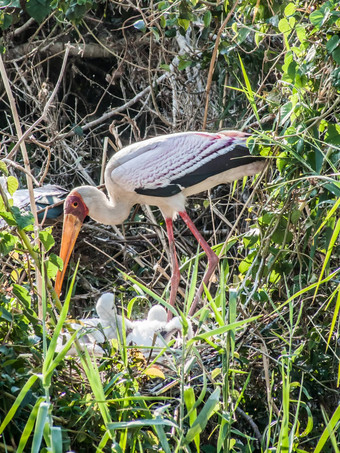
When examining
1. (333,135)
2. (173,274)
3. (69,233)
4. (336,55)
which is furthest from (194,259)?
(336,55)

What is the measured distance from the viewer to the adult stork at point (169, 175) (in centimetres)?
516

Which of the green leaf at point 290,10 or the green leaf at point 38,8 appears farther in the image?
the green leaf at point 38,8

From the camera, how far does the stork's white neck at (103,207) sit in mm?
5512

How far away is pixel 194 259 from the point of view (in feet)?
Answer: 16.8

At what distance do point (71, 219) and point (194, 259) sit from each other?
0.94 m

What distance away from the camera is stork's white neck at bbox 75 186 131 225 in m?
5.51

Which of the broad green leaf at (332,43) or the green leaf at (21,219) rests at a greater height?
the broad green leaf at (332,43)

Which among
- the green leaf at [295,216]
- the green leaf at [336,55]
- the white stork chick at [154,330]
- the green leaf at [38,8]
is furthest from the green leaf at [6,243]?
the green leaf at [38,8]

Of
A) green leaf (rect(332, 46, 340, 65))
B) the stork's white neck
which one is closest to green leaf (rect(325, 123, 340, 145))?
green leaf (rect(332, 46, 340, 65))

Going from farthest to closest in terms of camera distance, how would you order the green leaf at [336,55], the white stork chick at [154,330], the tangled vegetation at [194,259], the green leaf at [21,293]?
the white stork chick at [154,330] → the green leaf at [336,55] → the green leaf at [21,293] → the tangled vegetation at [194,259]

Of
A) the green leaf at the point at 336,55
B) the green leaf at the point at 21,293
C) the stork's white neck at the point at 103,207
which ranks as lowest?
the stork's white neck at the point at 103,207

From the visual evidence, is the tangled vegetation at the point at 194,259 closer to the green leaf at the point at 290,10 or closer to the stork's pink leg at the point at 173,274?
the green leaf at the point at 290,10

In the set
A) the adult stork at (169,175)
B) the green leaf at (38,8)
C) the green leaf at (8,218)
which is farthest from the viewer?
the green leaf at (38,8)

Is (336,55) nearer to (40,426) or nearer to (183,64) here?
(183,64)
